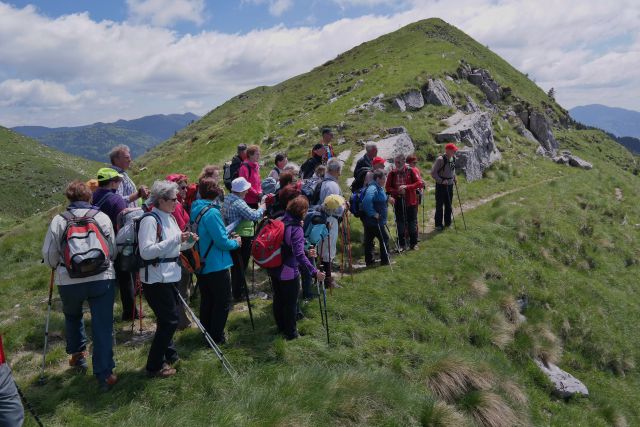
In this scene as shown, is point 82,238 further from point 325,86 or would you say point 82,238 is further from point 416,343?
point 325,86

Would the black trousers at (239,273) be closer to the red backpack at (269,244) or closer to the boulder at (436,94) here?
the red backpack at (269,244)

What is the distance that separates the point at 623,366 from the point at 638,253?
8590mm

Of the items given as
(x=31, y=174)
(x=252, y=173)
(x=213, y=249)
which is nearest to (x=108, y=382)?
(x=213, y=249)

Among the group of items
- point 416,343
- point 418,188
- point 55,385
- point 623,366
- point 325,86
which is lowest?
point 623,366

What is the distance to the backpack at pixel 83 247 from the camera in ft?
19.6

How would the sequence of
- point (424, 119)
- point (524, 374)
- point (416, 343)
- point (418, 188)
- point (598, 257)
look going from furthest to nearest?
point (424, 119) < point (598, 257) < point (418, 188) < point (524, 374) < point (416, 343)

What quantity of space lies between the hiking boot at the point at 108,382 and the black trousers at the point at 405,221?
28.7 feet

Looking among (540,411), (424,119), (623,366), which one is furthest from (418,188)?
(424,119)

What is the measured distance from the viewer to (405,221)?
517 inches

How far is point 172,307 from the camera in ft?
21.5

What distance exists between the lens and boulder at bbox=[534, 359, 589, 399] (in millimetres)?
9773

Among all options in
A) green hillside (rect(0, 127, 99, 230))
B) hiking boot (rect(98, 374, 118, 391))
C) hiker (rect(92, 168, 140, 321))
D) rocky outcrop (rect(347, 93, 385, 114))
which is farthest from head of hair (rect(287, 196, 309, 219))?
green hillside (rect(0, 127, 99, 230))

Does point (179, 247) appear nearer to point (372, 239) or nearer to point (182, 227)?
point (182, 227)

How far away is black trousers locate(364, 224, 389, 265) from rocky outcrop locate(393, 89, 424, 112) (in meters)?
23.5
